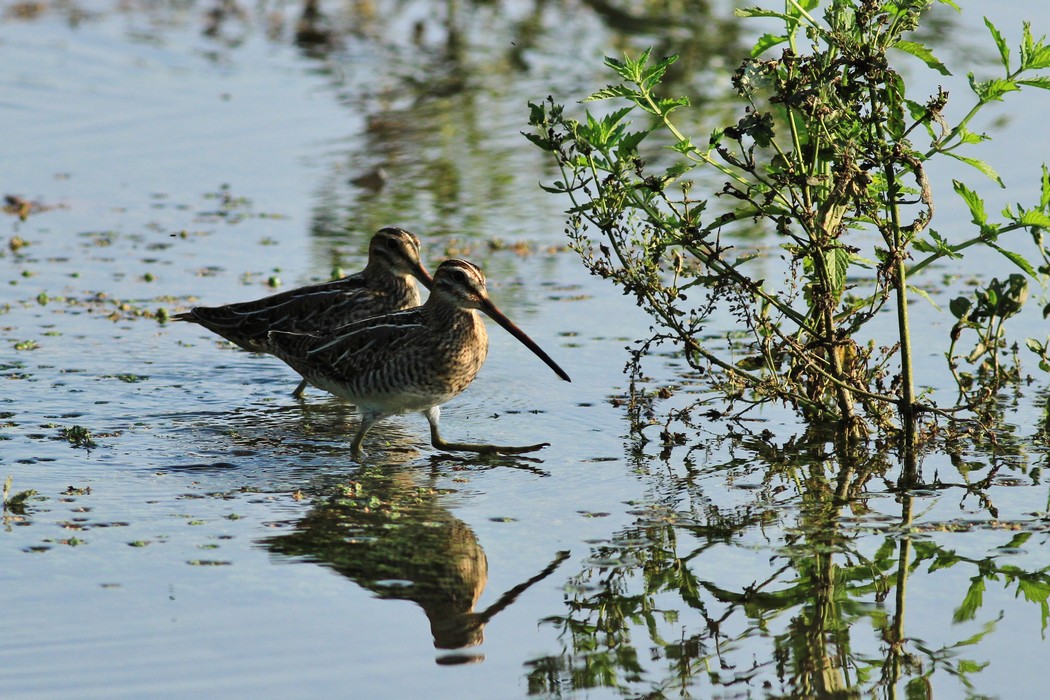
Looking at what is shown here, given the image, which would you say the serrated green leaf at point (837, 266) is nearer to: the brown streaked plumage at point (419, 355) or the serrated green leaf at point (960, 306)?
the serrated green leaf at point (960, 306)

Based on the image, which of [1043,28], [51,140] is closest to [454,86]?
[51,140]

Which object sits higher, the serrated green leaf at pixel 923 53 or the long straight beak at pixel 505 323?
the serrated green leaf at pixel 923 53

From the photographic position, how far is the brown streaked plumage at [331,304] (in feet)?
29.7

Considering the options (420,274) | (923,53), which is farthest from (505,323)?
(923,53)

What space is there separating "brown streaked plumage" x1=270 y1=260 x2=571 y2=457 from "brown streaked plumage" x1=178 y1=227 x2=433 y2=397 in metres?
0.58

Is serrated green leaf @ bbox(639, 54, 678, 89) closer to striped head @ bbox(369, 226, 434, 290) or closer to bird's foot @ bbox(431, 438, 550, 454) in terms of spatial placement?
bird's foot @ bbox(431, 438, 550, 454)

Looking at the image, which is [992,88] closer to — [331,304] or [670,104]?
[670,104]

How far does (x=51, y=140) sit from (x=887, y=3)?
30.0 feet

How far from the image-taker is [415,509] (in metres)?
6.98

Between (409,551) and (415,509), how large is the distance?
549 millimetres

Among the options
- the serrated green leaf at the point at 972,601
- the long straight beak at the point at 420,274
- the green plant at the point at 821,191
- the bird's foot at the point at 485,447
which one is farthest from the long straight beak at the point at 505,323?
the serrated green leaf at the point at 972,601

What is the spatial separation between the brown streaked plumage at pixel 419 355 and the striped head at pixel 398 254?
3.26 ft

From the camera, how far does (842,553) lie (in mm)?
6336

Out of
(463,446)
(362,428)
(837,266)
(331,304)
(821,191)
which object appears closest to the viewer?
(821,191)
